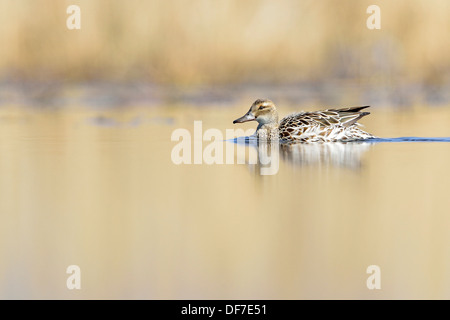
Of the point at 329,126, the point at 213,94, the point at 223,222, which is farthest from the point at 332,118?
the point at 213,94

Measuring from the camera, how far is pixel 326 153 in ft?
27.5

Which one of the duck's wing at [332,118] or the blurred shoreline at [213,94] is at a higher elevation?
the blurred shoreline at [213,94]

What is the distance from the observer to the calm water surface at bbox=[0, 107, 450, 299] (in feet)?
13.2

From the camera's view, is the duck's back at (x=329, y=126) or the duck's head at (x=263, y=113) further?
the duck's head at (x=263, y=113)

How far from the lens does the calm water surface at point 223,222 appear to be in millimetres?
4035

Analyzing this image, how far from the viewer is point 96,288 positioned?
3.97 m

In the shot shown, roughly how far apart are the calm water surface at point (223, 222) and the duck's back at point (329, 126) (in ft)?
1.84

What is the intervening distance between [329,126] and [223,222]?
4.44 meters

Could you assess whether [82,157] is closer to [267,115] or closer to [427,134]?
[267,115]

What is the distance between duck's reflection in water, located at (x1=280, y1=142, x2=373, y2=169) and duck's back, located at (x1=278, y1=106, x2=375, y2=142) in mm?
140

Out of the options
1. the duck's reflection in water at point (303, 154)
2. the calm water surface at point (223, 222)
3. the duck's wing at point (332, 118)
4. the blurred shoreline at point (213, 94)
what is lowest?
the calm water surface at point (223, 222)

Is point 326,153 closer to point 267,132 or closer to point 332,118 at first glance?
point 332,118

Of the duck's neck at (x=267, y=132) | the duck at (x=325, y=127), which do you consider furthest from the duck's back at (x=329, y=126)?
the duck's neck at (x=267, y=132)

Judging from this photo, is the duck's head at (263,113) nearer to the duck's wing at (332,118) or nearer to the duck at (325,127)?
the duck at (325,127)
